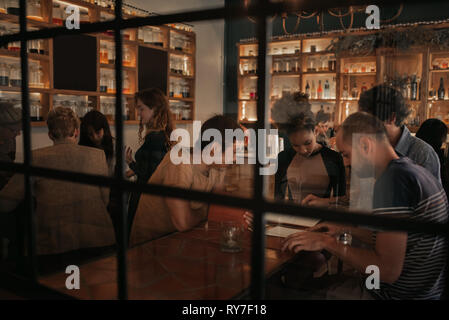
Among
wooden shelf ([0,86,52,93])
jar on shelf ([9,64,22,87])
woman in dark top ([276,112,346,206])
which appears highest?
jar on shelf ([9,64,22,87])

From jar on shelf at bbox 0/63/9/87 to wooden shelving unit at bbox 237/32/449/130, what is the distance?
2.81 meters

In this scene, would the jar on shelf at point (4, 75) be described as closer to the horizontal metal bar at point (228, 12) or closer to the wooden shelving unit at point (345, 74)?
the wooden shelving unit at point (345, 74)

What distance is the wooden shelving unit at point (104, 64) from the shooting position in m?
4.09

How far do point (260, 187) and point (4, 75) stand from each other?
4069mm

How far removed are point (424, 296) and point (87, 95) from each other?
14.7ft

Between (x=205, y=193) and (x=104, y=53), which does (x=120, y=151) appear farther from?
(x=104, y=53)

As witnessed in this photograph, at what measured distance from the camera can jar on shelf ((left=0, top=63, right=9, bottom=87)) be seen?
382 centimetres

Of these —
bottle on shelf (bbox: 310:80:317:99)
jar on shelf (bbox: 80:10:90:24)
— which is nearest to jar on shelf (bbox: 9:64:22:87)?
jar on shelf (bbox: 80:10:90:24)

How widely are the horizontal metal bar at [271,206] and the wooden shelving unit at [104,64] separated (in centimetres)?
280

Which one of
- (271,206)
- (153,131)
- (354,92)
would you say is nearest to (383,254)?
(271,206)

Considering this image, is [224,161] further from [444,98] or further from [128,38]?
[444,98]

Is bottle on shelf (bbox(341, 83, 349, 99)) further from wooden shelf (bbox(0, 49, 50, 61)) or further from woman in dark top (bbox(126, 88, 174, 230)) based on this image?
wooden shelf (bbox(0, 49, 50, 61))


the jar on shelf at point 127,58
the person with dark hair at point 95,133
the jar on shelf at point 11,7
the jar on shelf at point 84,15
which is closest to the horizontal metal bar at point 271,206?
the person with dark hair at point 95,133
